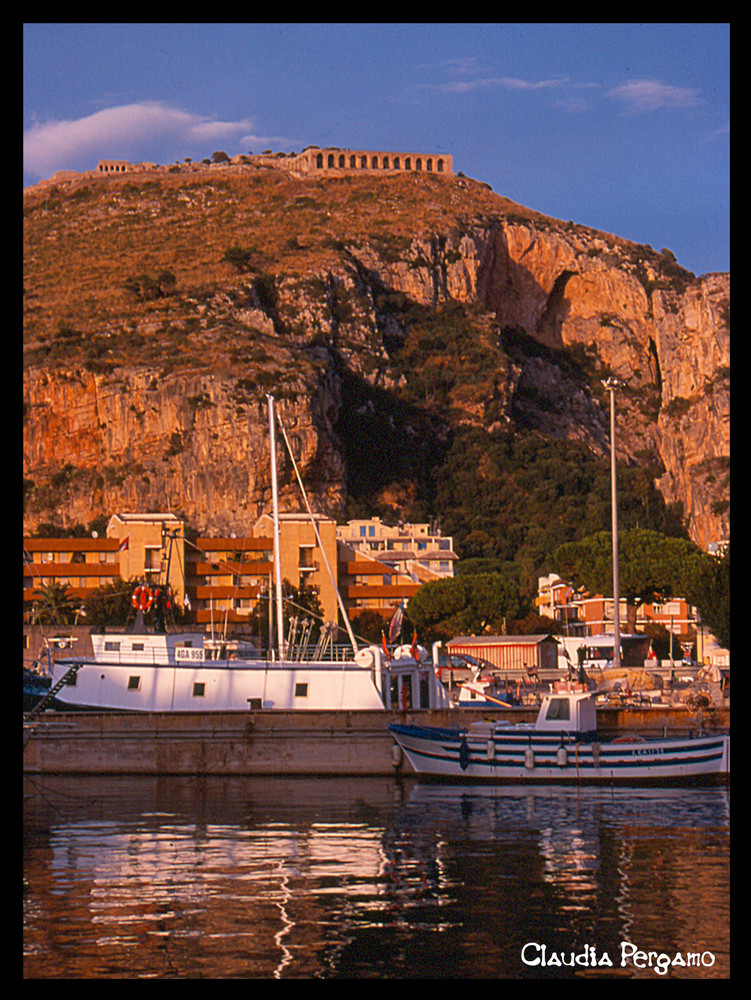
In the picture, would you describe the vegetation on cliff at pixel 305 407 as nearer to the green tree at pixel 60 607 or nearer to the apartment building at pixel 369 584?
the apartment building at pixel 369 584

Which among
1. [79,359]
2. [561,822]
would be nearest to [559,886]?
[561,822]

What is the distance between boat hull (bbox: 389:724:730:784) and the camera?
40.2m

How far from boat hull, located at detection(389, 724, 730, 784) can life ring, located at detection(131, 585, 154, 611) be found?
41.4ft

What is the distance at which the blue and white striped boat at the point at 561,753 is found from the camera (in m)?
40.3

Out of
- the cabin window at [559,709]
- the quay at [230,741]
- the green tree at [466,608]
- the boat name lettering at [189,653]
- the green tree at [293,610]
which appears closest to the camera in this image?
the cabin window at [559,709]

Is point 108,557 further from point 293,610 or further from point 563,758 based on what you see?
point 563,758

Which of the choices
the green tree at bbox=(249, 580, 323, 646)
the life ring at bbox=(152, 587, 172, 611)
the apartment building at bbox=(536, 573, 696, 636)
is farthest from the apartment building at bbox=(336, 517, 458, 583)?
the life ring at bbox=(152, 587, 172, 611)

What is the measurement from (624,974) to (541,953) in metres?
1.41

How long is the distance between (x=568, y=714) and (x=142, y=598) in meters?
17.3

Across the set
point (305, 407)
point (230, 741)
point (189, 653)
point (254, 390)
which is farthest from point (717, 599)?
point (254, 390)

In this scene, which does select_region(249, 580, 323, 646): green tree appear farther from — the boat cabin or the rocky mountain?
the boat cabin
